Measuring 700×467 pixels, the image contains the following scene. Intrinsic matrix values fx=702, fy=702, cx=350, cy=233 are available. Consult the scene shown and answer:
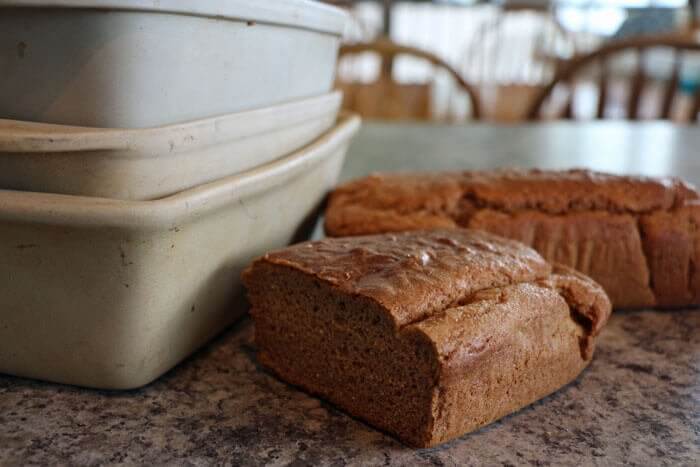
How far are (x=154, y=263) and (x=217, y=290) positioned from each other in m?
0.14

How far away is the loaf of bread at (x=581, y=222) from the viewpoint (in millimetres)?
918

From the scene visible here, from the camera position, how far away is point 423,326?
0.59 metres

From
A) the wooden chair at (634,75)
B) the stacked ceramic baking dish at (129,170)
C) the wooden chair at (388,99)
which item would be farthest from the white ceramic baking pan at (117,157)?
the wooden chair at (388,99)

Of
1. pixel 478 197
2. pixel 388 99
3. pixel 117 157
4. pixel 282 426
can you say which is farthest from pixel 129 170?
pixel 388 99

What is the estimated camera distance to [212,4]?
1.91ft

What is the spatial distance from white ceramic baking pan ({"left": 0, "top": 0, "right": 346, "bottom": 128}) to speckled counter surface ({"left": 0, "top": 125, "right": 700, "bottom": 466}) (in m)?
0.27

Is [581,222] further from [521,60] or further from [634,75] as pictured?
[521,60]

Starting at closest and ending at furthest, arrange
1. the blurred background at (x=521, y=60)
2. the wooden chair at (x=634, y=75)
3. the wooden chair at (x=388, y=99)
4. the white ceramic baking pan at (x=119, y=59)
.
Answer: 1. the white ceramic baking pan at (x=119, y=59)
2. the wooden chair at (x=634, y=75)
3. the blurred background at (x=521, y=60)
4. the wooden chair at (x=388, y=99)

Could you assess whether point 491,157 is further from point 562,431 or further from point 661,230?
point 562,431

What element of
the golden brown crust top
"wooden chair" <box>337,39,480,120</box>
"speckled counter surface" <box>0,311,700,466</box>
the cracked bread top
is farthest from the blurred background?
"speckled counter surface" <box>0,311,700,466</box>

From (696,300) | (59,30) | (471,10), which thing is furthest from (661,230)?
(471,10)

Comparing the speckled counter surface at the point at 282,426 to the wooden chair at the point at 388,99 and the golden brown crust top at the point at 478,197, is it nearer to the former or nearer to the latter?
the golden brown crust top at the point at 478,197

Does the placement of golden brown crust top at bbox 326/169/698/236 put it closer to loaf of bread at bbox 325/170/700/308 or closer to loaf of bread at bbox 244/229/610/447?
loaf of bread at bbox 325/170/700/308

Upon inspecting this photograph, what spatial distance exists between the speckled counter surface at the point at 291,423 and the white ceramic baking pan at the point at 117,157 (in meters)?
0.21
